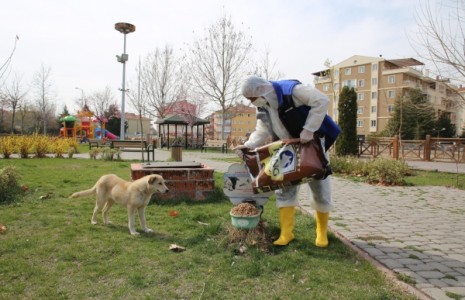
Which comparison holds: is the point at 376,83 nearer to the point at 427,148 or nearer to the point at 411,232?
the point at 427,148

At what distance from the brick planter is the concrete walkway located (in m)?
2.05

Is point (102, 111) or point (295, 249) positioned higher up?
point (102, 111)

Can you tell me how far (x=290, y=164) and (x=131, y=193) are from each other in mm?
2414

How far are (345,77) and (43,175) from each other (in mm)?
61154

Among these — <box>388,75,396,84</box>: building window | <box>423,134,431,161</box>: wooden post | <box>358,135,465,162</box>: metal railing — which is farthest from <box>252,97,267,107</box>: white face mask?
<box>388,75,396,84</box>: building window

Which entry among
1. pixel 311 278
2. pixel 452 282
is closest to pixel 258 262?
pixel 311 278

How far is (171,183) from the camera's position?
670cm

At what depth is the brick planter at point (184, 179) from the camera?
6.64 m

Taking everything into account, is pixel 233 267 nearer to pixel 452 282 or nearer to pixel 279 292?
pixel 279 292

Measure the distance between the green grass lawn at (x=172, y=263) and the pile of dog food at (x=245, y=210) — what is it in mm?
273

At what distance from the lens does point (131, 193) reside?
4820mm

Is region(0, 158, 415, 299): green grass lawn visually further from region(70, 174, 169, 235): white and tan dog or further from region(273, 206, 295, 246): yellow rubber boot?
region(70, 174, 169, 235): white and tan dog

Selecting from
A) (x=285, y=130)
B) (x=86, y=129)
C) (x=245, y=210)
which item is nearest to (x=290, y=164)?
(x=285, y=130)

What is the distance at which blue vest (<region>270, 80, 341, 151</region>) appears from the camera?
384 cm
